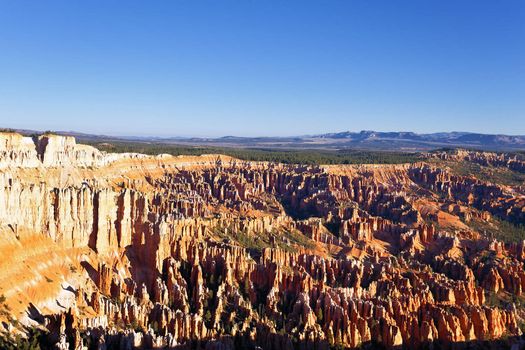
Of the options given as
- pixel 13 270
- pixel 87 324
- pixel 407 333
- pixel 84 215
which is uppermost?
pixel 84 215

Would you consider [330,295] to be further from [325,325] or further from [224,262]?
[224,262]

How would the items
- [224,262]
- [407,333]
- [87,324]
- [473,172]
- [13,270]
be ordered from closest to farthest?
[87,324]
[13,270]
[407,333]
[224,262]
[473,172]

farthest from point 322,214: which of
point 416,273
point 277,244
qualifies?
point 416,273

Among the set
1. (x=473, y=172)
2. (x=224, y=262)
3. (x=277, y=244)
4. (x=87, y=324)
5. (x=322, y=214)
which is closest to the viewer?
(x=87, y=324)

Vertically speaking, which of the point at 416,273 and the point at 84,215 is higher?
the point at 84,215

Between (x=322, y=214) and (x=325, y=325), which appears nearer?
(x=325, y=325)

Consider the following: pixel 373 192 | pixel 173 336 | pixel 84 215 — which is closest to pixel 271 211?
pixel 373 192
